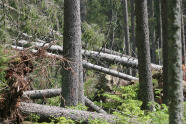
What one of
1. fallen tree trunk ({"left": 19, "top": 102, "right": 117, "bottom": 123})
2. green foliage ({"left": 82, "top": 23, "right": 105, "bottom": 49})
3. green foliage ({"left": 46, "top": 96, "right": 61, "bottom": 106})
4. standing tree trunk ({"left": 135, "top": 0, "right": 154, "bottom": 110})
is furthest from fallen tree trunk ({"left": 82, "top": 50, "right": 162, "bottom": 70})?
fallen tree trunk ({"left": 19, "top": 102, "right": 117, "bottom": 123})

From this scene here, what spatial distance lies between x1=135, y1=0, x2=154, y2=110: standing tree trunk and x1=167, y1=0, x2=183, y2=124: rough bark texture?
482 centimetres

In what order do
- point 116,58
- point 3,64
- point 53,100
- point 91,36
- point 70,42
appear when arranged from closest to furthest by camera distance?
point 3,64, point 70,42, point 53,100, point 91,36, point 116,58

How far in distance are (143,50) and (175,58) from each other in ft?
16.3

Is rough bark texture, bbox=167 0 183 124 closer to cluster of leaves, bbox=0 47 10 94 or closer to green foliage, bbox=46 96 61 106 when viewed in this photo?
cluster of leaves, bbox=0 47 10 94

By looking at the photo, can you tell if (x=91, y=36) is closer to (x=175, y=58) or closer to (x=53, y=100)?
(x=53, y=100)

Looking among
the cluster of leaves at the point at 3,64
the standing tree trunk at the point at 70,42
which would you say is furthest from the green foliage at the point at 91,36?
the cluster of leaves at the point at 3,64

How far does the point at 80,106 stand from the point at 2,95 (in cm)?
294

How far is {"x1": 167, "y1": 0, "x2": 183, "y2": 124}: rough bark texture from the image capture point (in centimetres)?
373

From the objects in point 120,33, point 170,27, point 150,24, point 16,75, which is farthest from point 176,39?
point 120,33

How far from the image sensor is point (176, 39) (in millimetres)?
3727

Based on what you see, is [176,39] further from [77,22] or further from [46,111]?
[77,22]

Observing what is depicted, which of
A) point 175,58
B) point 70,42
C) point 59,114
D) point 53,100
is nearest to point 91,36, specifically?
point 53,100

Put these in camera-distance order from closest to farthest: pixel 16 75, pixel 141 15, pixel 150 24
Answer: pixel 16 75
pixel 141 15
pixel 150 24

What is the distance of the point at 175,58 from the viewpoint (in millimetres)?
3760
